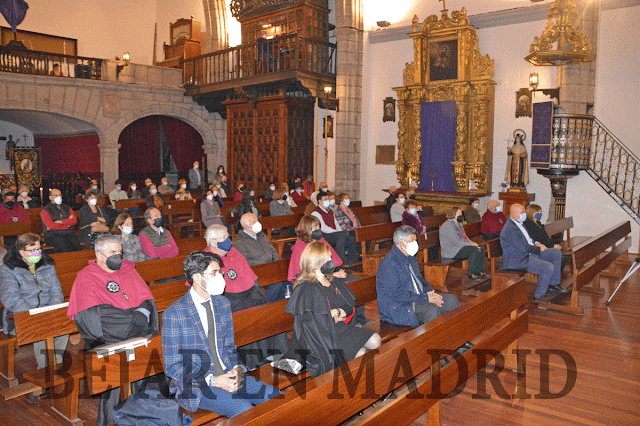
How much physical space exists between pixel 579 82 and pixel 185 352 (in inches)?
410

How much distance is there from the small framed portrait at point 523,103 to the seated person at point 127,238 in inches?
367

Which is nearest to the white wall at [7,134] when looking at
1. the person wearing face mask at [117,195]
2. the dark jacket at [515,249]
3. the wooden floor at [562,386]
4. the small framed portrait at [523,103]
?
the person wearing face mask at [117,195]

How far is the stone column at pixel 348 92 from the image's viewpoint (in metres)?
13.9

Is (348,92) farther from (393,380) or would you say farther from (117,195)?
(393,380)

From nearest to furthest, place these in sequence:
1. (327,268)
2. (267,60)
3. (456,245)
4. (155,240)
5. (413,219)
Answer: (327,268) < (155,240) < (456,245) < (413,219) < (267,60)

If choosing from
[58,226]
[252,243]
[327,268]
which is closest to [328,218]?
[252,243]

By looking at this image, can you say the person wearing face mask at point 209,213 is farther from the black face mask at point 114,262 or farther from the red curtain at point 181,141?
the red curtain at point 181,141

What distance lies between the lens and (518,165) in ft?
38.9

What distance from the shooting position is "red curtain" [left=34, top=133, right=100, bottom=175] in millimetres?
17672

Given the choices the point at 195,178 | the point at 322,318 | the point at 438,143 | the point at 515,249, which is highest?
the point at 438,143

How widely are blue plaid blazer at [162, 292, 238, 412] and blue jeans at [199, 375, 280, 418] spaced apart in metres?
0.07

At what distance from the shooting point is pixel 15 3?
583 inches

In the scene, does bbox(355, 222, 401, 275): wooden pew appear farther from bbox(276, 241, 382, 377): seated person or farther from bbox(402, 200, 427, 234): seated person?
bbox(276, 241, 382, 377): seated person

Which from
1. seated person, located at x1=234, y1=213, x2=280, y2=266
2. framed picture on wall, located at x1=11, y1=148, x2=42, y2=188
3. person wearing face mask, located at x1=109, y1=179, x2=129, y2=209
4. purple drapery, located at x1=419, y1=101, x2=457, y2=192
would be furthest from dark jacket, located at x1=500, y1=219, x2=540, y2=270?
framed picture on wall, located at x1=11, y1=148, x2=42, y2=188
